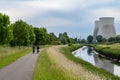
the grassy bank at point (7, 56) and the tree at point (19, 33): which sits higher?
the tree at point (19, 33)

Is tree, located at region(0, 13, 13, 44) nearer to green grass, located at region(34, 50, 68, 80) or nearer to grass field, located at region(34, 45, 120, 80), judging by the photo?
grass field, located at region(34, 45, 120, 80)

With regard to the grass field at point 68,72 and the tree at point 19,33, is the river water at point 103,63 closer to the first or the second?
the grass field at point 68,72

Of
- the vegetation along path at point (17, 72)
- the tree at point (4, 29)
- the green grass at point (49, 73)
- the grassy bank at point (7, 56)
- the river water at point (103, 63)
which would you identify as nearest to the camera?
the green grass at point (49, 73)

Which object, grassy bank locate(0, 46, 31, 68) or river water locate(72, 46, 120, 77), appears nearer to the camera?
grassy bank locate(0, 46, 31, 68)

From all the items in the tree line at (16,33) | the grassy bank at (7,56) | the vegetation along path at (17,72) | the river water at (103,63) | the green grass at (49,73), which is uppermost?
the tree line at (16,33)

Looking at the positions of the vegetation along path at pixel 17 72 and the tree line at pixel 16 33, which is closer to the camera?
the vegetation along path at pixel 17 72

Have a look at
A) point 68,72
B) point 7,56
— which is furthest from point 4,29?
point 68,72

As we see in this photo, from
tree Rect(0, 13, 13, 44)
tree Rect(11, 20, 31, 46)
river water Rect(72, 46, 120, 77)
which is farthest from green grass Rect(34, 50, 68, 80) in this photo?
tree Rect(11, 20, 31, 46)

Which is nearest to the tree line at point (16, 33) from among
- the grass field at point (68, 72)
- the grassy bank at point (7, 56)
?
the grassy bank at point (7, 56)

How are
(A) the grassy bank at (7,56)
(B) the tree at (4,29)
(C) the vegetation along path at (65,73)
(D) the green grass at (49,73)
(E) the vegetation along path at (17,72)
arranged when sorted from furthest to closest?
(B) the tree at (4,29), (A) the grassy bank at (7,56), (E) the vegetation along path at (17,72), (D) the green grass at (49,73), (C) the vegetation along path at (65,73)

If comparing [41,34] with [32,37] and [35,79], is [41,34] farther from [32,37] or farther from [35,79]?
[35,79]

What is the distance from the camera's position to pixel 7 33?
55.5 metres

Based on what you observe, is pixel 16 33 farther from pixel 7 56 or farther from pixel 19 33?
pixel 7 56

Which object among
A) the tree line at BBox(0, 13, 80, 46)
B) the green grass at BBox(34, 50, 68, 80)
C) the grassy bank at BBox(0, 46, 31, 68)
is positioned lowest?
the green grass at BBox(34, 50, 68, 80)
